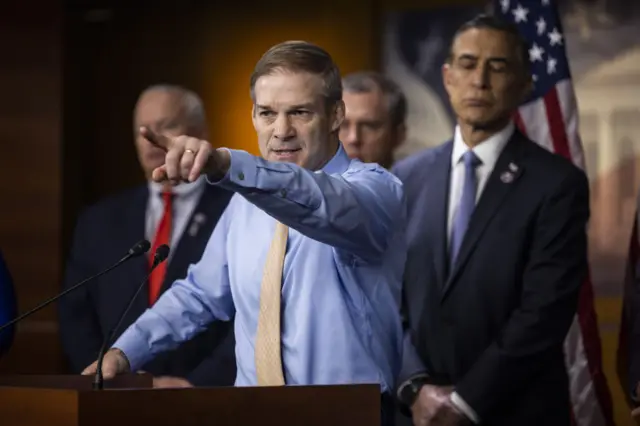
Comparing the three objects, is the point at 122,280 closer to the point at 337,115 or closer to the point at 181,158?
the point at 337,115

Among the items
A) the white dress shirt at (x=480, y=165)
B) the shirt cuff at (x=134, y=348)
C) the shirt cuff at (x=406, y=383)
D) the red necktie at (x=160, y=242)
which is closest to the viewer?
the shirt cuff at (x=134, y=348)

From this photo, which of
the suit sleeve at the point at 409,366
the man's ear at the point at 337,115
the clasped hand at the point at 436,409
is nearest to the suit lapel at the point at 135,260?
the suit sleeve at the point at 409,366

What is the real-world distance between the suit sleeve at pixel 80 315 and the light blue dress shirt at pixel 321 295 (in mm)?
1187

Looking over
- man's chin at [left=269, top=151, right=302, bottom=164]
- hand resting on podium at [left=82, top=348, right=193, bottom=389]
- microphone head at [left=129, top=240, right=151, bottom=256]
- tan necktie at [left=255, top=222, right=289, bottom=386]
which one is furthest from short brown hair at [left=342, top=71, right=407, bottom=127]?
microphone head at [left=129, top=240, right=151, bottom=256]

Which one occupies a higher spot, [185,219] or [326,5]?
[326,5]

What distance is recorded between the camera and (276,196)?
2363mm

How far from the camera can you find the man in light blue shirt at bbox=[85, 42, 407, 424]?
9.02ft

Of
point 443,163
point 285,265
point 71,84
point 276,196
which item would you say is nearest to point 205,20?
point 71,84

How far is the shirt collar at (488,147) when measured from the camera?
378cm

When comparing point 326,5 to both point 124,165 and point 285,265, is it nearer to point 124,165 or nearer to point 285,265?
point 124,165

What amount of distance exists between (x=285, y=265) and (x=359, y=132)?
1567mm

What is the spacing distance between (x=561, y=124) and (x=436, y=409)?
1.25m

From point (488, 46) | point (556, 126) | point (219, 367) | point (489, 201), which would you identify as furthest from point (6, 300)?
point (556, 126)

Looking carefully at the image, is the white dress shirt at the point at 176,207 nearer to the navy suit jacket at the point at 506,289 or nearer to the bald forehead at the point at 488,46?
the navy suit jacket at the point at 506,289
